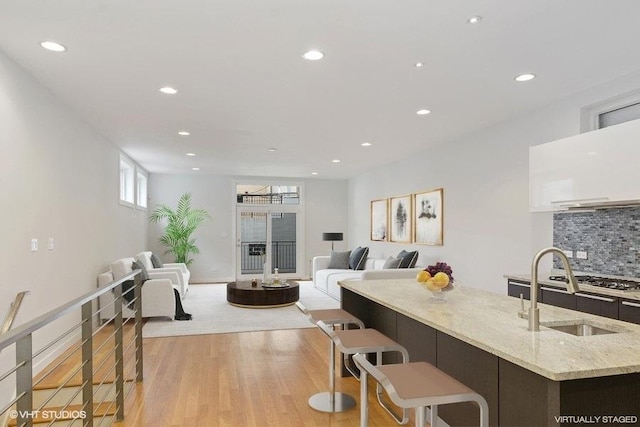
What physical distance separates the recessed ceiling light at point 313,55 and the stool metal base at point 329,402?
2.56 m

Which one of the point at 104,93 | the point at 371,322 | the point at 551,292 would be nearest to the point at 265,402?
the point at 371,322

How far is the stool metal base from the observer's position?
3.08 m

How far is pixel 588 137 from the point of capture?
348 cm

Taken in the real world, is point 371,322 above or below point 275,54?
below

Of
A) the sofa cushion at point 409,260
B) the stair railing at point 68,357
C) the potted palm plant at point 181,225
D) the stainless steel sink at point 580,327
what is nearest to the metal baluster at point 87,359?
the stair railing at point 68,357

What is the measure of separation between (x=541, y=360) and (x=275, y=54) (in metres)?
2.65

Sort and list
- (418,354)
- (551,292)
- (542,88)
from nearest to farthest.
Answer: (418,354), (551,292), (542,88)

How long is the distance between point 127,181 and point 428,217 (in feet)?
17.9

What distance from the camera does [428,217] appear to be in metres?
6.83

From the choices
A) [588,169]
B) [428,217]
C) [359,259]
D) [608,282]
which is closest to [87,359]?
[608,282]

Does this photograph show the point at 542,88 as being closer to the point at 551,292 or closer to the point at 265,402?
the point at 551,292

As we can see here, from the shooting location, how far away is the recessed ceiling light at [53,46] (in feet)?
9.79

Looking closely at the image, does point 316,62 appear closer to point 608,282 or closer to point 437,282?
point 437,282

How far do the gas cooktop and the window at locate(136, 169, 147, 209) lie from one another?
24.3ft
